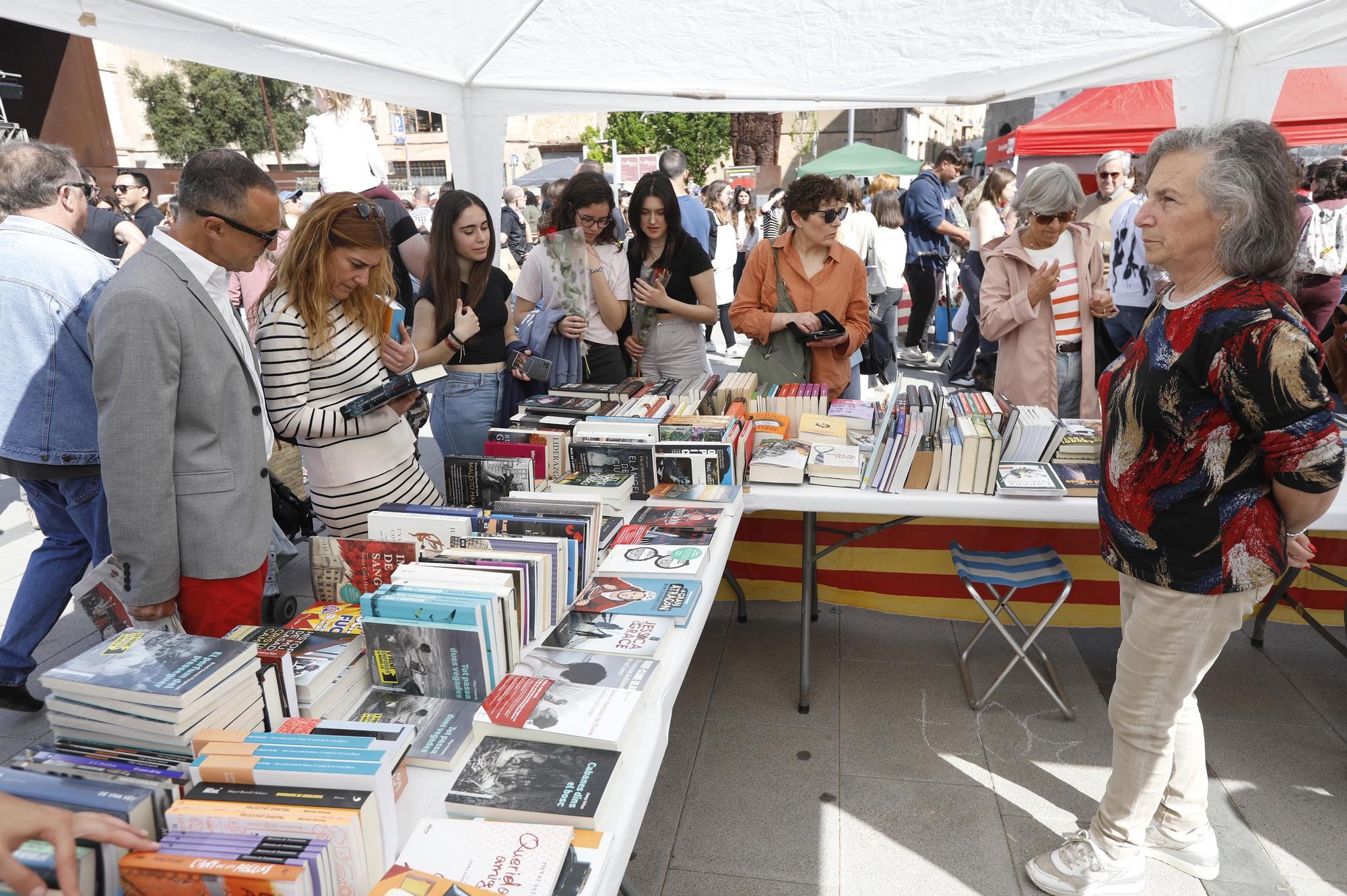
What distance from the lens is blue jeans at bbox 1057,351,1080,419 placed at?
3451 millimetres

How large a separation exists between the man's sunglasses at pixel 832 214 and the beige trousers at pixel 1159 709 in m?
1.94

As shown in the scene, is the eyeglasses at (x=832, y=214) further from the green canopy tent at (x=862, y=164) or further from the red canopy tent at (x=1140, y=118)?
the green canopy tent at (x=862, y=164)

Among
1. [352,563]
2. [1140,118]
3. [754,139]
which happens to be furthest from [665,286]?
[754,139]

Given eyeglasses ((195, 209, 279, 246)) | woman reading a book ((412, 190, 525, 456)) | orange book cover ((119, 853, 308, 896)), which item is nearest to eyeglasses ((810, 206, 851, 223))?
woman reading a book ((412, 190, 525, 456))

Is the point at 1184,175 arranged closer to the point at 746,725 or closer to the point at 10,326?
the point at 746,725

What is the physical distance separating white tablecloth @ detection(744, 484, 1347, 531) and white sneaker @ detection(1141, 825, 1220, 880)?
90cm

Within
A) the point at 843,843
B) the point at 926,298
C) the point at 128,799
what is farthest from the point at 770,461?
the point at 926,298

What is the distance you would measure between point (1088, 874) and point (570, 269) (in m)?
2.86

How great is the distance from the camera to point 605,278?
355 centimetres

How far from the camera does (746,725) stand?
112 inches

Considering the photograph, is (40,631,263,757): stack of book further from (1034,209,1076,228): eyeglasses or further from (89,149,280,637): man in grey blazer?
(1034,209,1076,228): eyeglasses

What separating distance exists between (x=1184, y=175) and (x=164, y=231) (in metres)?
2.22

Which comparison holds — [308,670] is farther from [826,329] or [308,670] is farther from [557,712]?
[826,329]

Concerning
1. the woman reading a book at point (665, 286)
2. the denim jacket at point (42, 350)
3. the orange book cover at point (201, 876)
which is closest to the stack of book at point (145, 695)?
the orange book cover at point (201, 876)
